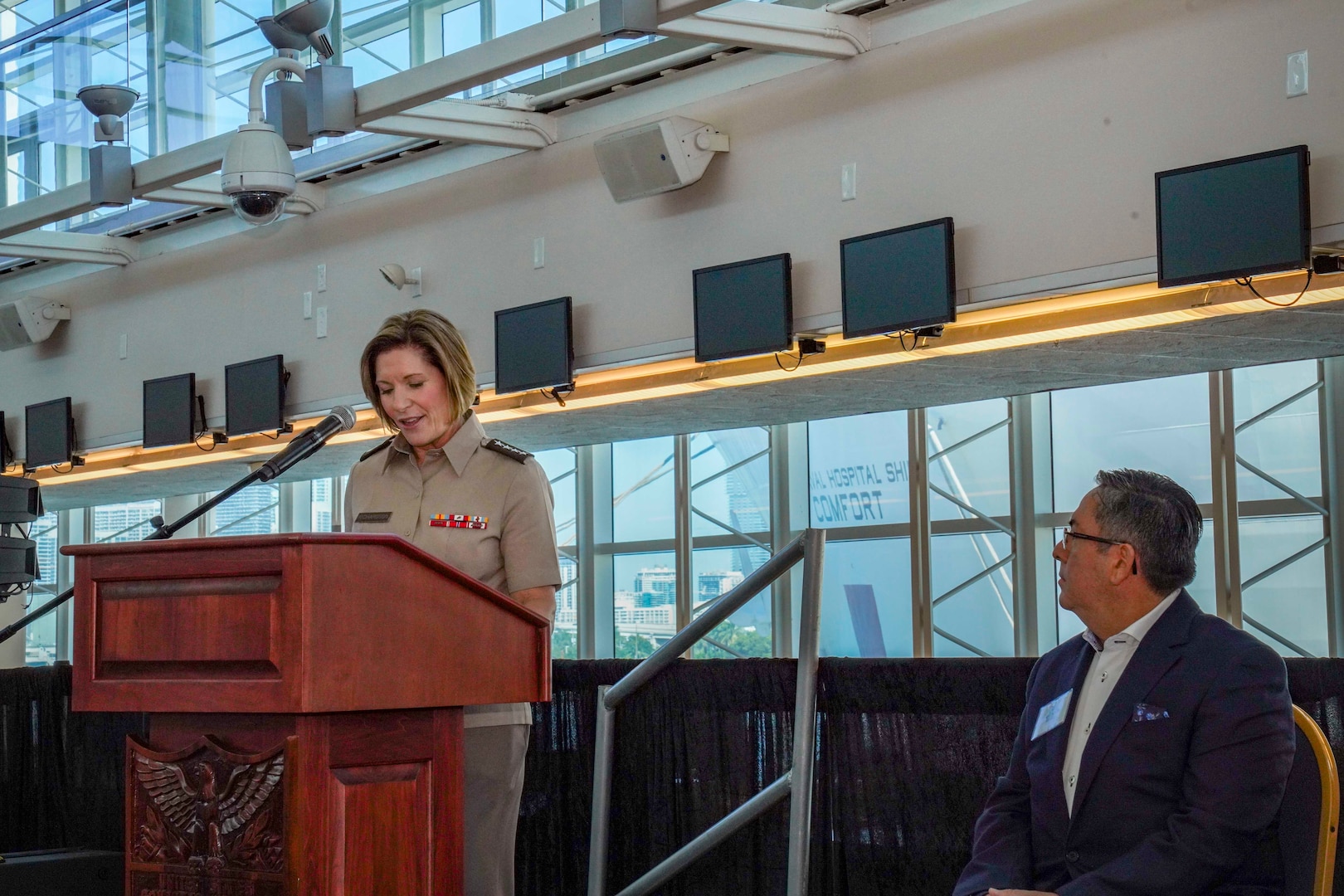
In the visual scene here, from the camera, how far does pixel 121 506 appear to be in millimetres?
16953

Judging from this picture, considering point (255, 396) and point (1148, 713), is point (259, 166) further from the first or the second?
point (1148, 713)

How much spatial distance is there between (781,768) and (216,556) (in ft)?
6.96

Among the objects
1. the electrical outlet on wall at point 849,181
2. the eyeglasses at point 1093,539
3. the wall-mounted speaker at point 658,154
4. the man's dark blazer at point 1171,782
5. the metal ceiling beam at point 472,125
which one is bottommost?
the man's dark blazer at point 1171,782

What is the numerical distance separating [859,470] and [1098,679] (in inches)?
381

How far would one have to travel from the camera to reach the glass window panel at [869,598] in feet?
39.1

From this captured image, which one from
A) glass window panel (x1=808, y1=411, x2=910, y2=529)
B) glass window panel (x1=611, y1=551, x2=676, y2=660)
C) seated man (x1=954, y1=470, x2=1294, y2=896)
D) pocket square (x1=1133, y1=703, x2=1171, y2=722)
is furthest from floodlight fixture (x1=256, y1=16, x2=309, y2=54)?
glass window panel (x1=611, y1=551, x2=676, y2=660)

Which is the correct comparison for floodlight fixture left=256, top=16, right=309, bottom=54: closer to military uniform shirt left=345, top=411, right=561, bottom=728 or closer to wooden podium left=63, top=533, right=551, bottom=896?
military uniform shirt left=345, top=411, right=561, bottom=728

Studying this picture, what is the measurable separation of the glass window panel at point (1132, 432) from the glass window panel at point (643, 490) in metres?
3.67

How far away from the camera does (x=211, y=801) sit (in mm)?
1839

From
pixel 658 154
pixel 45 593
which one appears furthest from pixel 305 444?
pixel 45 593

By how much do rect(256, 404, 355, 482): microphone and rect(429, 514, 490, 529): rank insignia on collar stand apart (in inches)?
10.3

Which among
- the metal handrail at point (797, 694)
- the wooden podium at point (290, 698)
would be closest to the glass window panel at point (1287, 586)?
the metal handrail at point (797, 694)

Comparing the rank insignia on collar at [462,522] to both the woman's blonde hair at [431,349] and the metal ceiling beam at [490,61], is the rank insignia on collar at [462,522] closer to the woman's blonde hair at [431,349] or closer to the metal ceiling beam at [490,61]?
the woman's blonde hair at [431,349]

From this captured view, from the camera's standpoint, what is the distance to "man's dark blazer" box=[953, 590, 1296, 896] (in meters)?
2.06
